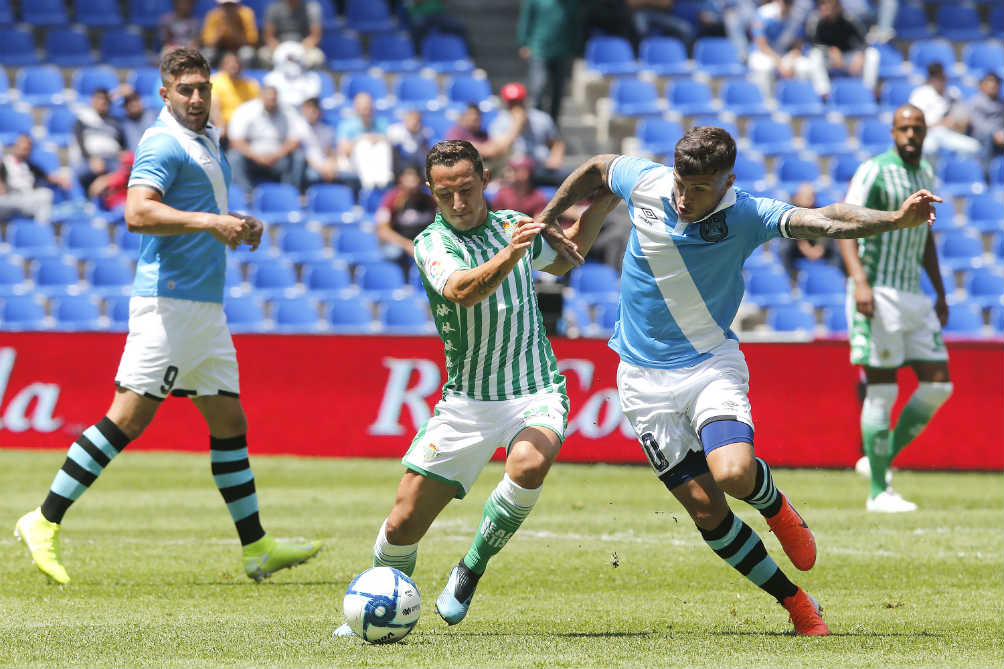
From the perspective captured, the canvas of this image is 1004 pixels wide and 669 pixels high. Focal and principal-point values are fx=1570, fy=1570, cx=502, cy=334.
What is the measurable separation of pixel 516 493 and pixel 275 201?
12267 millimetres

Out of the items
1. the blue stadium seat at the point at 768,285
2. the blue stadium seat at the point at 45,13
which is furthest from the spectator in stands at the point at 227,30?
the blue stadium seat at the point at 768,285

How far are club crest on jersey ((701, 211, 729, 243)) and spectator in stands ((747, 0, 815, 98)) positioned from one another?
14307 mm

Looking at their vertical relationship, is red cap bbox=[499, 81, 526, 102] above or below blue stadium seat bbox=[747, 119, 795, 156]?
above

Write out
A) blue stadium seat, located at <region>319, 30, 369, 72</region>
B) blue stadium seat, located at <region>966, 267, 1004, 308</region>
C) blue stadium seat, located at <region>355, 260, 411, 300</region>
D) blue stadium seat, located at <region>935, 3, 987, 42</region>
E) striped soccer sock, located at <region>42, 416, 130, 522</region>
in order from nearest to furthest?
striped soccer sock, located at <region>42, 416, 130, 522</region>
blue stadium seat, located at <region>355, 260, 411, 300</region>
blue stadium seat, located at <region>966, 267, 1004, 308</region>
blue stadium seat, located at <region>319, 30, 369, 72</region>
blue stadium seat, located at <region>935, 3, 987, 42</region>

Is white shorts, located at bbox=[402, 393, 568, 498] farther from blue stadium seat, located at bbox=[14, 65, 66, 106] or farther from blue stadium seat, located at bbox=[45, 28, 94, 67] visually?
blue stadium seat, located at bbox=[45, 28, 94, 67]

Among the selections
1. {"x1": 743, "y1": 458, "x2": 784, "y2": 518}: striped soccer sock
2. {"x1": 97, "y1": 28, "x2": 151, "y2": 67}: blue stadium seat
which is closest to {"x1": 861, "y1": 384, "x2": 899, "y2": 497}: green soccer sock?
{"x1": 743, "y1": 458, "x2": 784, "y2": 518}: striped soccer sock

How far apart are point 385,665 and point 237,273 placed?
476 inches

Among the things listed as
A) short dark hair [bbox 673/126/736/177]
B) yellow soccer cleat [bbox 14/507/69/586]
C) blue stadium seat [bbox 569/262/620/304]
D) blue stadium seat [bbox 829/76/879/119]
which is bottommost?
blue stadium seat [bbox 569/262/620/304]

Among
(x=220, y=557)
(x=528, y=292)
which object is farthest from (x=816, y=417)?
(x=528, y=292)

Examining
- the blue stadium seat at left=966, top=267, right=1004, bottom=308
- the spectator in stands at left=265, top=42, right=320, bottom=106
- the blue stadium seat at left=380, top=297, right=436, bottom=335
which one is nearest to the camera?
the blue stadium seat at left=380, top=297, right=436, bottom=335

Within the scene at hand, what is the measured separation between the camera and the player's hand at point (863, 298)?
33.2ft

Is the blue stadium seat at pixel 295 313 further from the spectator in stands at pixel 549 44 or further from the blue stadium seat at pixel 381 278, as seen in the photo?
the spectator in stands at pixel 549 44

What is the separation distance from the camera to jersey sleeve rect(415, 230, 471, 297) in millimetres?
5945

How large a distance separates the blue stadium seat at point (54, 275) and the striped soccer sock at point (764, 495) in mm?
12530
